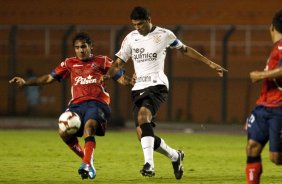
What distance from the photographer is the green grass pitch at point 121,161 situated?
11359 mm

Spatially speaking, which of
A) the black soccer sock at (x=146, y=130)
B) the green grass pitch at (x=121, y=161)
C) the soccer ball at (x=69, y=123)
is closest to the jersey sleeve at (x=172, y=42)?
the black soccer sock at (x=146, y=130)

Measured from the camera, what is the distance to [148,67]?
38.1 feet

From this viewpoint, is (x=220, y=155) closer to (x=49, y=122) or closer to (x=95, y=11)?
(x=49, y=122)

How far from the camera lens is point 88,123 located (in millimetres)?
11297

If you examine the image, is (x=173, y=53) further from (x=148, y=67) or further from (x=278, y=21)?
(x=278, y=21)

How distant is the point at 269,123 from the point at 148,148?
2.59 metres

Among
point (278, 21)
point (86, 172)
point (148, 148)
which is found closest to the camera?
point (278, 21)

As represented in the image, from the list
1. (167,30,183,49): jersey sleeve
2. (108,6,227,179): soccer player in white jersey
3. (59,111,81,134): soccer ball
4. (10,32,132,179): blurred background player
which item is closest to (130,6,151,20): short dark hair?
(108,6,227,179): soccer player in white jersey

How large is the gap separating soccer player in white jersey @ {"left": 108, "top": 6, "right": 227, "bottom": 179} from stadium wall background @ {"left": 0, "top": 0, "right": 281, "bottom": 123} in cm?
1369

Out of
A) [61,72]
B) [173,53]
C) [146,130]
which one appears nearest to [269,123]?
[146,130]

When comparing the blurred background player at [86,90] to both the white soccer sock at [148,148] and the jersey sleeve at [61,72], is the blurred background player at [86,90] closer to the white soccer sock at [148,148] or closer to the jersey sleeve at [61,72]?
the jersey sleeve at [61,72]

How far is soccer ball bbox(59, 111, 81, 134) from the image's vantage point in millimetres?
11336

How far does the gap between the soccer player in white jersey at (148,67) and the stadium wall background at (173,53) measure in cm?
1369

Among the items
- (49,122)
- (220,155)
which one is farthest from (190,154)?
(49,122)
